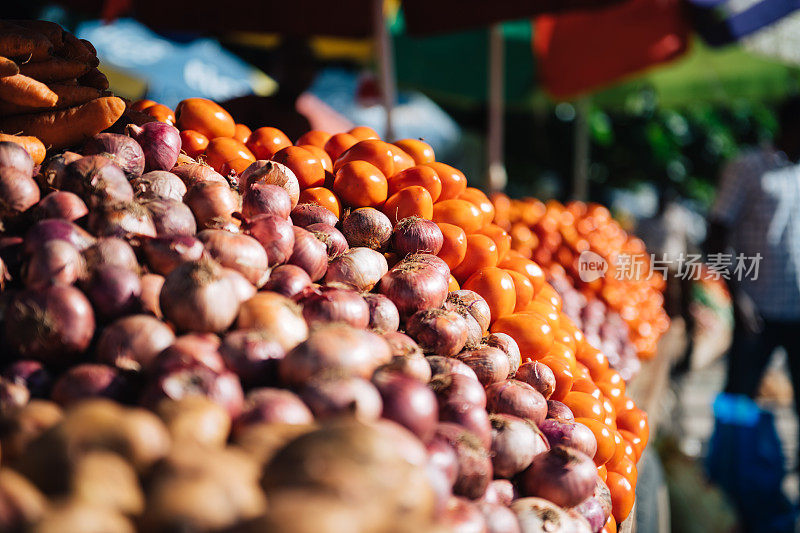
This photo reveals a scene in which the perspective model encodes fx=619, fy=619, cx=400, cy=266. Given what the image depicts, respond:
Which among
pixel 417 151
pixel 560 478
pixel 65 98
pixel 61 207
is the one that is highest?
pixel 65 98

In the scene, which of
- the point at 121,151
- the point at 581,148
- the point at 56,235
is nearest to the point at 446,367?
the point at 56,235

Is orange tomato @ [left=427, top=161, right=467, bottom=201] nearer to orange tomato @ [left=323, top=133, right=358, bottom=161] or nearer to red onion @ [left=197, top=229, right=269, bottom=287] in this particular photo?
orange tomato @ [left=323, top=133, right=358, bottom=161]

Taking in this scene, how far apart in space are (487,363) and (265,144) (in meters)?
0.93

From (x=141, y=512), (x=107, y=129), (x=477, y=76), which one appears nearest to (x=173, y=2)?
(x=107, y=129)

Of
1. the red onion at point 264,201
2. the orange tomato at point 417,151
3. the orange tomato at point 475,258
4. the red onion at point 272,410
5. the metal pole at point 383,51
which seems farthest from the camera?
the metal pole at point 383,51

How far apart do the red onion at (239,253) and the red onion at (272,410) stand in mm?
308

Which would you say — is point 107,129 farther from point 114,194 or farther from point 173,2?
point 173,2

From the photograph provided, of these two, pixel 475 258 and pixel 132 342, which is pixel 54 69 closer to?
pixel 132 342

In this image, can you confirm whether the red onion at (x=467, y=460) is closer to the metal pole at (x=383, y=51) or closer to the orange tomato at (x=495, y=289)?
the orange tomato at (x=495, y=289)

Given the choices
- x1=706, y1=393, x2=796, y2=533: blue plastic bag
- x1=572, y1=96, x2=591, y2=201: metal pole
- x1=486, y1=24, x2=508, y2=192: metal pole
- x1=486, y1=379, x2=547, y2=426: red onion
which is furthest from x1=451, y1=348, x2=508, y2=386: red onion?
x1=572, y1=96, x2=591, y2=201: metal pole

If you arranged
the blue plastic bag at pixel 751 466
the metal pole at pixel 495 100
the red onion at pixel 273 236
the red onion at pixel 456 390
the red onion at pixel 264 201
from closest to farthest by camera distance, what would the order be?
the red onion at pixel 456 390 < the red onion at pixel 273 236 < the red onion at pixel 264 201 < the blue plastic bag at pixel 751 466 < the metal pole at pixel 495 100

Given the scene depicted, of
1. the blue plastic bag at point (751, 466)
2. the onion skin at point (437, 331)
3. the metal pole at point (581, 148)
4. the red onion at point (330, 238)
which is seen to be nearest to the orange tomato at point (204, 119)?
the red onion at point (330, 238)

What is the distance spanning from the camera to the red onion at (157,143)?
1.42 metres

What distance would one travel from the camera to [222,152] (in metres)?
1.63
